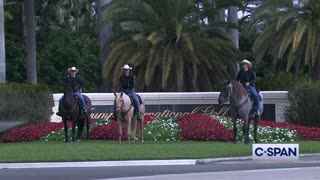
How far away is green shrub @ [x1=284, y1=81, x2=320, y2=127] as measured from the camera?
94.7 ft

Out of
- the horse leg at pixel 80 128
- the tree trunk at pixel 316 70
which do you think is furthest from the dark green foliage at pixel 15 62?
the horse leg at pixel 80 128

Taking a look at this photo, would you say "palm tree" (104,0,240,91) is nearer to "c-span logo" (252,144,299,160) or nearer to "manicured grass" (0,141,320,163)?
"manicured grass" (0,141,320,163)

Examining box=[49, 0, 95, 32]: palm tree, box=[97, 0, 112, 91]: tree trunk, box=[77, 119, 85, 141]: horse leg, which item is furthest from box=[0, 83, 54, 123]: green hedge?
box=[49, 0, 95, 32]: palm tree

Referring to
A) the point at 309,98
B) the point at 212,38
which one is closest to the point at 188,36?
the point at 212,38

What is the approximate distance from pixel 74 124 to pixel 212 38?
12.1 m

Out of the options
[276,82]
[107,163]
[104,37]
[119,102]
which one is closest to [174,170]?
[107,163]

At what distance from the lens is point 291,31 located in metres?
31.8

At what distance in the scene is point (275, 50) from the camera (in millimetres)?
33000

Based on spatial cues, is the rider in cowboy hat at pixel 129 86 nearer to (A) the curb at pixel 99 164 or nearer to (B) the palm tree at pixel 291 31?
(A) the curb at pixel 99 164

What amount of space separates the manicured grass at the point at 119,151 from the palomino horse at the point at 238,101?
804 millimetres

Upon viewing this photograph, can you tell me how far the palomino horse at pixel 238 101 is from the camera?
23.8 meters

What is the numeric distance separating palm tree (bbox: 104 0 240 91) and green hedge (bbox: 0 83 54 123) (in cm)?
544

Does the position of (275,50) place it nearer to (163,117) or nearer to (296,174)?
(163,117)

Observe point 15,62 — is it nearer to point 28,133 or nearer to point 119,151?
point 28,133
